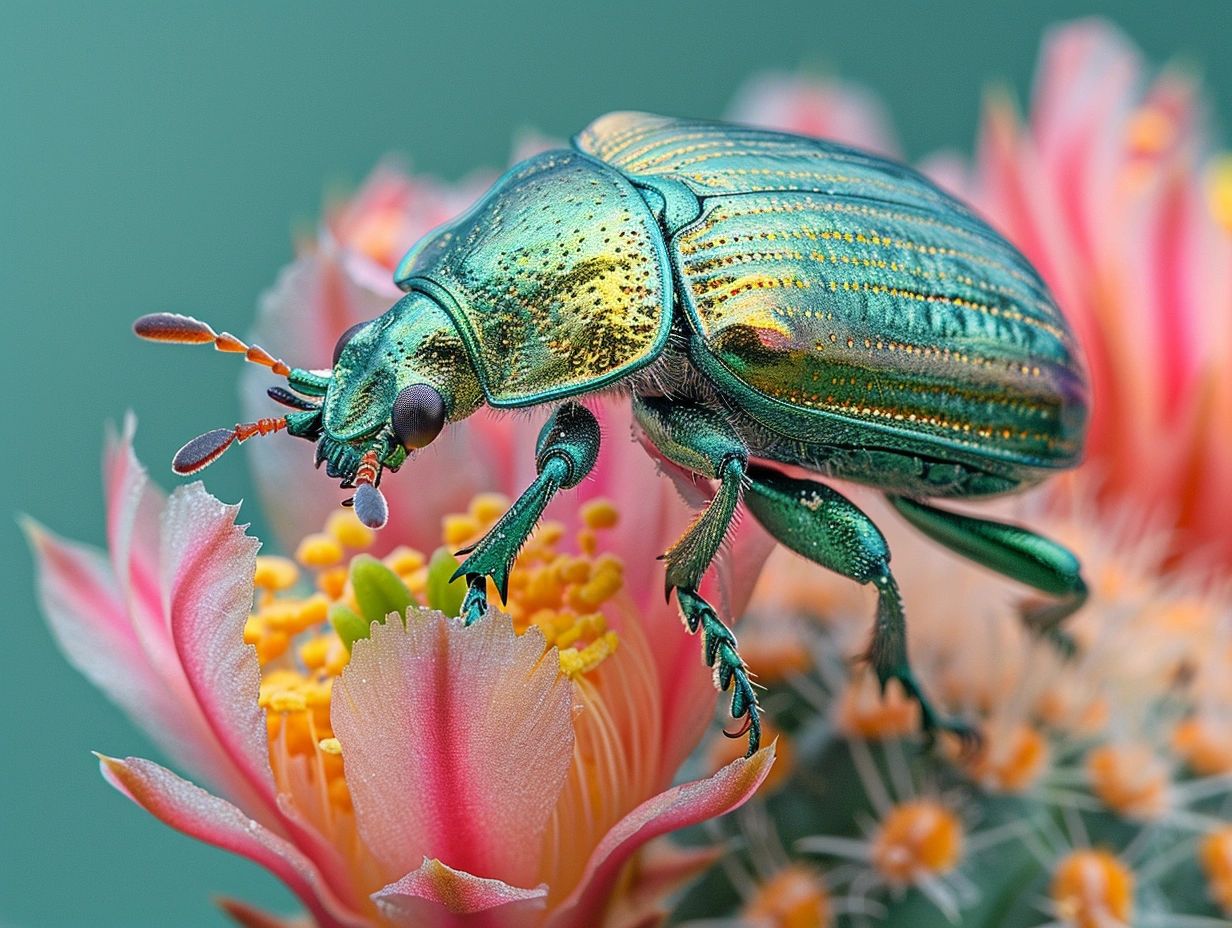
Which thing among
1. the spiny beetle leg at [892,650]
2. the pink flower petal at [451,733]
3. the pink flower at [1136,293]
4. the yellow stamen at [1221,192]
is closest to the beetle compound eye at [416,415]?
the pink flower petal at [451,733]

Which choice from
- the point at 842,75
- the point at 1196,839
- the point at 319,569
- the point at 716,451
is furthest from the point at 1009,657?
the point at 842,75

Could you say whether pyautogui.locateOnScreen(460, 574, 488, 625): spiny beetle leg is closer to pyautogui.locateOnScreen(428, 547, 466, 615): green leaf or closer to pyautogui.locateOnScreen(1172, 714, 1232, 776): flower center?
pyautogui.locateOnScreen(428, 547, 466, 615): green leaf

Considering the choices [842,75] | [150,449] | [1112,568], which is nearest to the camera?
[1112,568]

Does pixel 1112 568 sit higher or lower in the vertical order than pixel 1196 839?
higher

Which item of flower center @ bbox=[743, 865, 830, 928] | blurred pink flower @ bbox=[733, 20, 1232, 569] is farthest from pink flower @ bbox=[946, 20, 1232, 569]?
flower center @ bbox=[743, 865, 830, 928]

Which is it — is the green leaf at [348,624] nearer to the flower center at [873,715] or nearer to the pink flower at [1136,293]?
the flower center at [873,715]

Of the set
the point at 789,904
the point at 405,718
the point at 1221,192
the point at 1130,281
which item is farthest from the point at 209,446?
the point at 1221,192

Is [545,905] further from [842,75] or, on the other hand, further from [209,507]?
[842,75]
